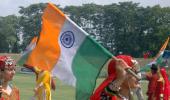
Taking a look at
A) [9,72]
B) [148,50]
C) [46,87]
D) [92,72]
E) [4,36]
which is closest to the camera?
[92,72]

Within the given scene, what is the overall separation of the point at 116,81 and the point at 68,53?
1038mm

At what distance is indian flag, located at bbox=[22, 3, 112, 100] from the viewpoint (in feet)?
17.3

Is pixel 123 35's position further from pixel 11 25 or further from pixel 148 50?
pixel 11 25

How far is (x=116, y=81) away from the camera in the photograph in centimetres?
488

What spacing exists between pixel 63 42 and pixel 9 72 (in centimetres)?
67

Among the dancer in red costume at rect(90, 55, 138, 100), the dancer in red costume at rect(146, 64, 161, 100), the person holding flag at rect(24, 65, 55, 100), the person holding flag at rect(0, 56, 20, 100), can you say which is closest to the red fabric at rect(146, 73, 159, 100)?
the dancer in red costume at rect(146, 64, 161, 100)

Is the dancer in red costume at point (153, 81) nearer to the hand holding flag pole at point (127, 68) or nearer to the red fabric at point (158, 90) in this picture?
the red fabric at point (158, 90)

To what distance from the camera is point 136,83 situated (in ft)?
16.2

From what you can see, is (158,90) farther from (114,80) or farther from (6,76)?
(114,80)

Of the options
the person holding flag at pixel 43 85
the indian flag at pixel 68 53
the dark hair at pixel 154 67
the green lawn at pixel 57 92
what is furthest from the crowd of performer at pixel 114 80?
the green lawn at pixel 57 92

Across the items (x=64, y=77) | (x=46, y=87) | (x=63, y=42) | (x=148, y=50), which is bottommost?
(x=148, y=50)

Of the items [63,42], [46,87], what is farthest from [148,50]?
[63,42]

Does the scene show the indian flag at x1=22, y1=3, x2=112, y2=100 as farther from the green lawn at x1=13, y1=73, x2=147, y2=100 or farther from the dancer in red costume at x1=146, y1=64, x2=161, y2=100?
the green lawn at x1=13, y1=73, x2=147, y2=100

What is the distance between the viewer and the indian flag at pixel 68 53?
208 inches
